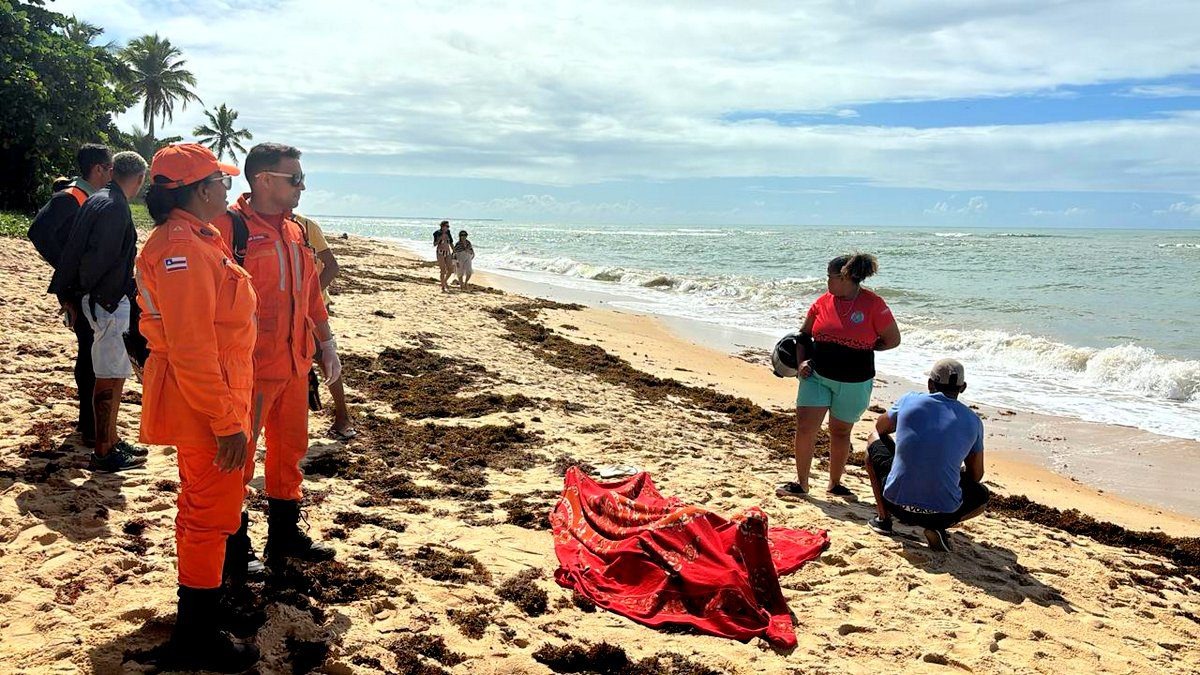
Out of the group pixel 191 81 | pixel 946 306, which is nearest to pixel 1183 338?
pixel 946 306

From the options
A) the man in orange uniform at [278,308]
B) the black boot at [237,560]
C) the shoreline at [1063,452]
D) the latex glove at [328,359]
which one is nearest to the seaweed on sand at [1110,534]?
the shoreline at [1063,452]

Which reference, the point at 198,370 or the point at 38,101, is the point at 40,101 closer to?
the point at 38,101

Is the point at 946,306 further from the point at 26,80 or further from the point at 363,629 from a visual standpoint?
the point at 26,80

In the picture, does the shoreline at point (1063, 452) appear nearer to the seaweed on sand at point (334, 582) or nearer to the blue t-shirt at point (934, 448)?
the blue t-shirt at point (934, 448)

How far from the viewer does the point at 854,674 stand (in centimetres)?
325

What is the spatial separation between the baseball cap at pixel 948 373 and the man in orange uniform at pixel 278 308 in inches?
139

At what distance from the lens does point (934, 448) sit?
449 cm

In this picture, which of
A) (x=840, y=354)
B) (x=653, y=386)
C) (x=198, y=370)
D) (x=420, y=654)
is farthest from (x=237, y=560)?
(x=653, y=386)

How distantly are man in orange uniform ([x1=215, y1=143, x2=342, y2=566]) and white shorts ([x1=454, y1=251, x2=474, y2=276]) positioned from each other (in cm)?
1446

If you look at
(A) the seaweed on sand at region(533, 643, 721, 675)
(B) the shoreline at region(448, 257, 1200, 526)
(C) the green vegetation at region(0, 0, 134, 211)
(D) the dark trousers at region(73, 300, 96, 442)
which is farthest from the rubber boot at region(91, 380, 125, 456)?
(C) the green vegetation at region(0, 0, 134, 211)

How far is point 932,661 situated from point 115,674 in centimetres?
331

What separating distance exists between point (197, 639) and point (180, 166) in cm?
169

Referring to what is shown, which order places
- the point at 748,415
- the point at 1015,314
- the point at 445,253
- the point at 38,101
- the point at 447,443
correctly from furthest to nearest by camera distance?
the point at 38,101, the point at 1015,314, the point at 445,253, the point at 748,415, the point at 447,443

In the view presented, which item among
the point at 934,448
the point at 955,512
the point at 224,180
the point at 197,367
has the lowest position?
the point at 955,512
